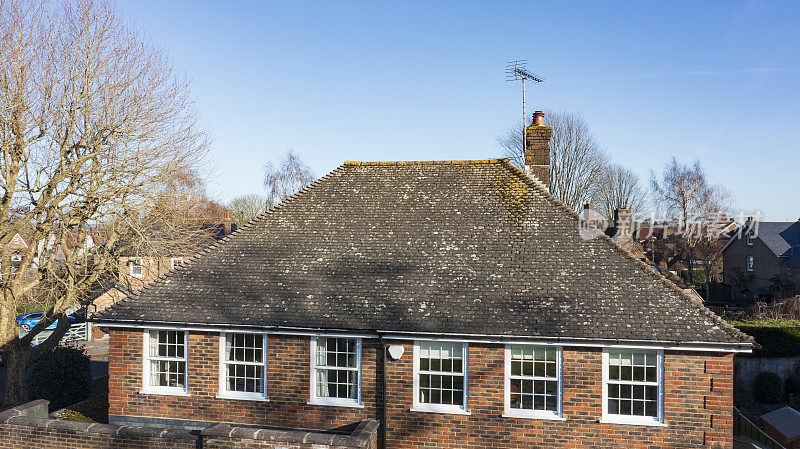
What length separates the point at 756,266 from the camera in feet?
135

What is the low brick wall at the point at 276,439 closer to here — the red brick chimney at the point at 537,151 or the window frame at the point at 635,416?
the window frame at the point at 635,416

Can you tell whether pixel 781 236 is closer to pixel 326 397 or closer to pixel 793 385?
pixel 793 385

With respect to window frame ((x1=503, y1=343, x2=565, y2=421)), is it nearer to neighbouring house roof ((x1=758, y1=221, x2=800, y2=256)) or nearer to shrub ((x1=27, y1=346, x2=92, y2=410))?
shrub ((x1=27, y1=346, x2=92, y2=410))

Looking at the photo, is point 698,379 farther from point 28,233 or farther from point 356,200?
point 28,233

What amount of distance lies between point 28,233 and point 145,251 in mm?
3674

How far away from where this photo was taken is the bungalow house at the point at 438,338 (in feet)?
35.5

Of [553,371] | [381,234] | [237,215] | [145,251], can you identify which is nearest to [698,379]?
[553,371]

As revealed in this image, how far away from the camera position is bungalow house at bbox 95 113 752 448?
10.8 meters

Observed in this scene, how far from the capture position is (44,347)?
17.3 m

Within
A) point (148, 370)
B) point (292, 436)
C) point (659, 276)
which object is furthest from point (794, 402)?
point (148, 370)

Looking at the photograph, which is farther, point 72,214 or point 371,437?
point 72,214

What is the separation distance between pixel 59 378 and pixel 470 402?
1410 cm

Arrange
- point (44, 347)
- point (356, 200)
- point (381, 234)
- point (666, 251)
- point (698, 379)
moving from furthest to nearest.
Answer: point (666, 251), point (44, 347), point (356, 200), point (381, 234), point (698, 379)

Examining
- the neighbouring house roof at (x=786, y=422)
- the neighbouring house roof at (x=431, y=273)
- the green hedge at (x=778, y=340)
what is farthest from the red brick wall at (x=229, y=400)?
the green hedge at (x=778, y=340)
